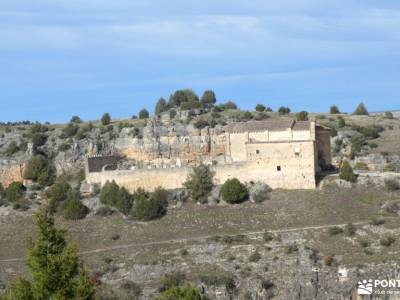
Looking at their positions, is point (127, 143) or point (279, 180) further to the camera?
point (127, 143)

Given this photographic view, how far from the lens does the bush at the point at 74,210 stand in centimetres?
5931

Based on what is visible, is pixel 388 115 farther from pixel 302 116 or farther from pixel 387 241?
pixel 387 241

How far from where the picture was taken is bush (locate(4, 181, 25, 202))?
6338cm

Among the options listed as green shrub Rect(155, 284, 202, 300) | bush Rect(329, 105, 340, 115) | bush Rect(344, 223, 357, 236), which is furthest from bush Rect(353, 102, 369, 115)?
green shrub Rect(155, 284, 202, 300)

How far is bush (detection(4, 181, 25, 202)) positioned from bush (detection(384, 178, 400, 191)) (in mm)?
24680

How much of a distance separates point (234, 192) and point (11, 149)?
26.0 meters

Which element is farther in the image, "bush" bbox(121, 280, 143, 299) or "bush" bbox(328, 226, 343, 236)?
"bush" bbox(328, 226, 343, 236)

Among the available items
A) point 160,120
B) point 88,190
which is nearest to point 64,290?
point 88,190

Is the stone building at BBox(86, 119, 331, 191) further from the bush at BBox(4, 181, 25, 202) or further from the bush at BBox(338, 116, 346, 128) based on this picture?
the bush at BBox(338, 116, 346, 128)

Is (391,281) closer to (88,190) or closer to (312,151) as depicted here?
(312,151)

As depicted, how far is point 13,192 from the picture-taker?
63.7m

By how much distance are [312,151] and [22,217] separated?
63.5ft

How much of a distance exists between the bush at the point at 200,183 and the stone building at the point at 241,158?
0.56m

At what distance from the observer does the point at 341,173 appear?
5797cm
